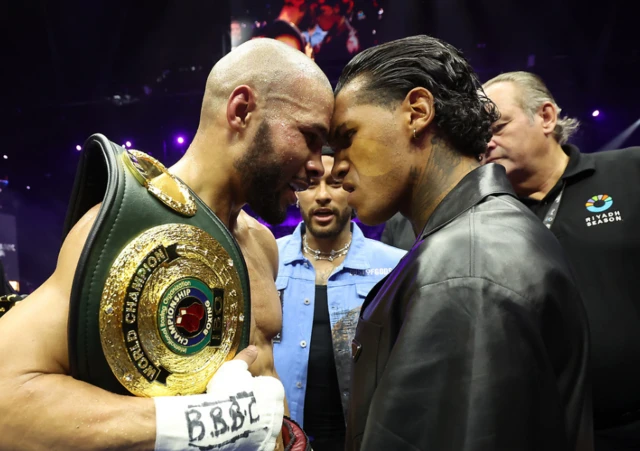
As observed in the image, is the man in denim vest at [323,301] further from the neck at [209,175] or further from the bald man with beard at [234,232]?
the neck at [209,175]

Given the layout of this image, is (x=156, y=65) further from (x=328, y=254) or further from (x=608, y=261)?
(x=608, y=261)

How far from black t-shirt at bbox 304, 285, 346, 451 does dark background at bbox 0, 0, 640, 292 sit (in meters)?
3.52

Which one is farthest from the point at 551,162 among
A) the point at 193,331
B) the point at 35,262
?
the point at 35,262

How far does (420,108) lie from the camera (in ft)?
3.84

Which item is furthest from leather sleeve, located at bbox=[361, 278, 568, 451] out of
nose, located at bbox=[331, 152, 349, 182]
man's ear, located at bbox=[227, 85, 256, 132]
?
man's ear, located at bbox=[227, 85, 256, 132]

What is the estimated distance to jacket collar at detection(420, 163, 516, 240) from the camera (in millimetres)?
997

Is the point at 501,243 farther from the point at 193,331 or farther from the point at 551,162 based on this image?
the point at 551,162

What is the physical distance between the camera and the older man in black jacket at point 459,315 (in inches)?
29.7

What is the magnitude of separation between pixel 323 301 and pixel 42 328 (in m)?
1.73

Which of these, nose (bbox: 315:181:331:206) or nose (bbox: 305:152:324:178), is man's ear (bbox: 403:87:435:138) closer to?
nose (bbox: 305:152:324:178)

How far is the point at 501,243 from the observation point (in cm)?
85

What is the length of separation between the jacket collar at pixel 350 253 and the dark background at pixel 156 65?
2.79 m

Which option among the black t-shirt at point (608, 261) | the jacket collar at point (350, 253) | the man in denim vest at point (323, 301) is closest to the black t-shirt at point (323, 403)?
the man in denim vest at point (323, 301)

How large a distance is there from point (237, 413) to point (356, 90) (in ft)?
2.74
